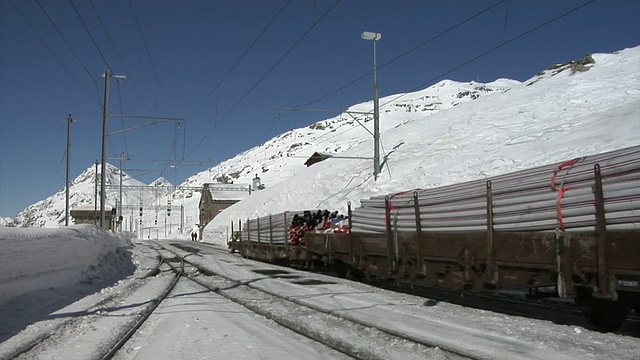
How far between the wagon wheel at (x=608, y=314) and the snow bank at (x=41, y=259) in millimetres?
9882

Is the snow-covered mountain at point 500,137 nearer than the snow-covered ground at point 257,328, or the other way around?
the snow-covered ground at point 257,328

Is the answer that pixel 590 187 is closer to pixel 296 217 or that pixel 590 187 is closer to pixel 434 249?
pixel 434 249

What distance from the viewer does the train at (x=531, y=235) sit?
22.4ft

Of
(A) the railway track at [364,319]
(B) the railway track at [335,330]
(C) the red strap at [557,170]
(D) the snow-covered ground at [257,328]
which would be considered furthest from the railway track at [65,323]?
(C) the red strap at [557,170]

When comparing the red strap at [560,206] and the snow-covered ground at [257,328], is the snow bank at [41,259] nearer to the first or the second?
the snow-covered ground at [257,328]

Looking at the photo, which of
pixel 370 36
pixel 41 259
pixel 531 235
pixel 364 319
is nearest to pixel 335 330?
pixel 364 319

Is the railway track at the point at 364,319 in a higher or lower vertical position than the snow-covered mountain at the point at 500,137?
lower

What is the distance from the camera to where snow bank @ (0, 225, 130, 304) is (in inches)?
368

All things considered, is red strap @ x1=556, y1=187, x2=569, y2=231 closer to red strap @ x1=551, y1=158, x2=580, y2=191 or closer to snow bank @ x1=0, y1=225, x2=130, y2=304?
red strap @ x1=551, y1=158, x2=580, y2=191

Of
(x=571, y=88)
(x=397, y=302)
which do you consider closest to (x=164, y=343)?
(x=397, y=302)

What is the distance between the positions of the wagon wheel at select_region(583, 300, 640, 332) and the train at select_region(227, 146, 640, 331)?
1 centimetres

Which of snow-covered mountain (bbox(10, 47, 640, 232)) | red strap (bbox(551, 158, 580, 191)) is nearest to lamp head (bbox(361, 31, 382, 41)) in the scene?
snow-covered mountain (bbox(10, 47, 640, 232))

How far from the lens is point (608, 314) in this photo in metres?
7.36

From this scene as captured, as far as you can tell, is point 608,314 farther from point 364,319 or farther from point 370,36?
point 370,36
